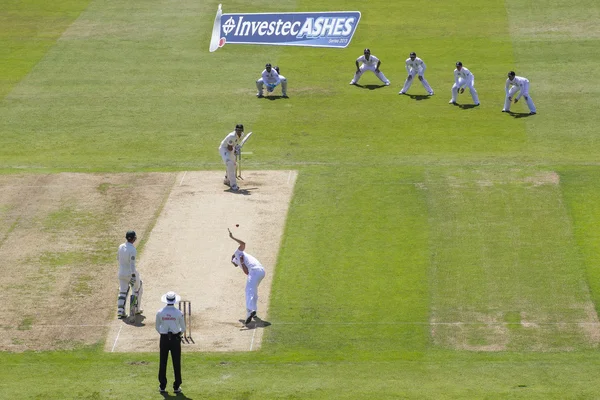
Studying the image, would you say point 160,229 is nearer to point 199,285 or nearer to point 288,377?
point 199,285

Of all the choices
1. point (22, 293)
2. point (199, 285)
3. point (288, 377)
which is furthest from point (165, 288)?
point (288, 377)

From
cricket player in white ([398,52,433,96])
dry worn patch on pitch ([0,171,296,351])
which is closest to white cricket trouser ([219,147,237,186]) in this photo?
dry worn patch on pitch ([0,171,296,351])

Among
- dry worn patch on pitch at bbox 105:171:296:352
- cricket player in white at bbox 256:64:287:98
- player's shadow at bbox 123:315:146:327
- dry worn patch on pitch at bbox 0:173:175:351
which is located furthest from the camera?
cricket player in white at bbox 256:64:287:98

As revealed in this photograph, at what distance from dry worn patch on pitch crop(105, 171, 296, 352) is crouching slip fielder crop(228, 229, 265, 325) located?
20.8 inches

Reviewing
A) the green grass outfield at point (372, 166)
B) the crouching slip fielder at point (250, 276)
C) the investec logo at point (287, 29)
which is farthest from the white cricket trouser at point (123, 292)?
the investec logo at point (287, 29)

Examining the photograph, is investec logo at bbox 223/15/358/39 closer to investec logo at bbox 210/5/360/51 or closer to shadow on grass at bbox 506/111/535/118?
investec logo at bbox 210/5/360/51

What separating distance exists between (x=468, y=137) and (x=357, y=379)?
65.1 ft

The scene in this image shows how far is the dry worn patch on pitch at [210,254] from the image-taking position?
1134 inches

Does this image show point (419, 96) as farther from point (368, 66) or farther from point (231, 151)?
point (231, 151)

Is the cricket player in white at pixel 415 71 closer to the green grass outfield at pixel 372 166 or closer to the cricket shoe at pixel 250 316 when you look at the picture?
the green grass outfield at pixel 372 166

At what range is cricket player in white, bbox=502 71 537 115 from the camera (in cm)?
4544

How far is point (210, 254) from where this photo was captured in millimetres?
33375

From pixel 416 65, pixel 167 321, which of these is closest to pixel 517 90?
pixel 416 65

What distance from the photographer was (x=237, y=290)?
102 feet
